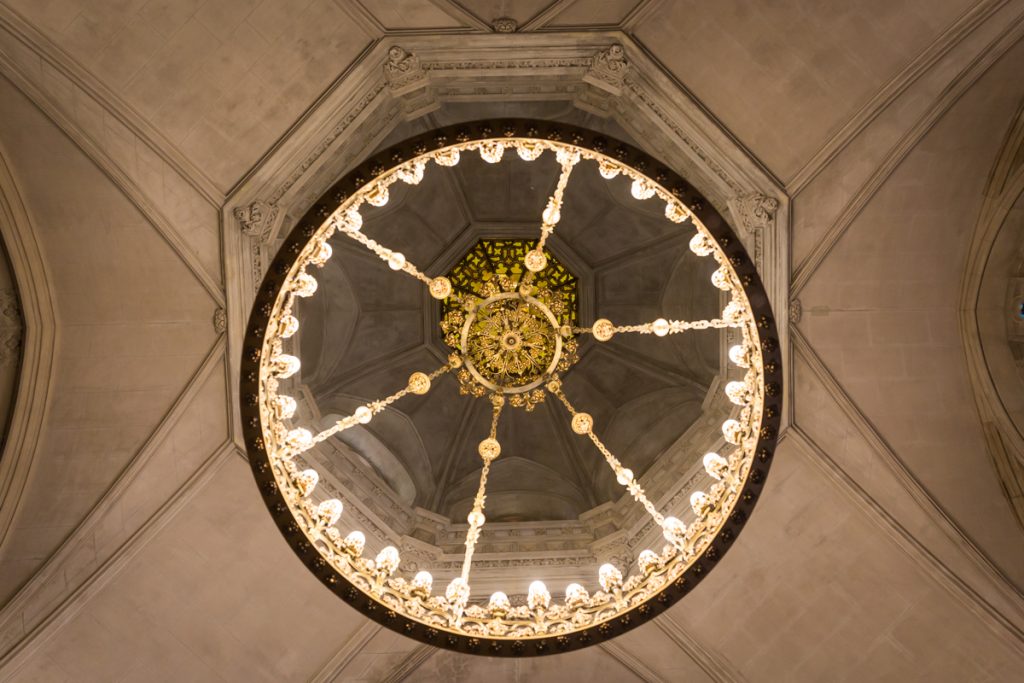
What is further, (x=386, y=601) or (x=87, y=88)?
(x=87, y=88)

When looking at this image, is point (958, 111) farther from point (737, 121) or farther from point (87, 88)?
point (87, 88)

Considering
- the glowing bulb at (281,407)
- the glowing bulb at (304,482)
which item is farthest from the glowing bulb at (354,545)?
the glowing bulb at (281,407)

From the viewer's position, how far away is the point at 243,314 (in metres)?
9.41

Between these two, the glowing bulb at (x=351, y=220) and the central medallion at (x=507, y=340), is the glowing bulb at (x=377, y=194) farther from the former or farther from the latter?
the central medallion at (x=507, y=340)

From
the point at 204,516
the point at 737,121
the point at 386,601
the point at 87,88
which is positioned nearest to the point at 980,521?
the point at 737,121

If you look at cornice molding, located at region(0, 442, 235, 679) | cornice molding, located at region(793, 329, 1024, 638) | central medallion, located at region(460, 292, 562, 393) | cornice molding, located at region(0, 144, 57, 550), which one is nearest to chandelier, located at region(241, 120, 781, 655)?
central medallion, located at region(460, 292, 562, 393)

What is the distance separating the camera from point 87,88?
8492 mm

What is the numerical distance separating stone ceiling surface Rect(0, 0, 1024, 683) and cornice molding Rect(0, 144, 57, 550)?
27mm

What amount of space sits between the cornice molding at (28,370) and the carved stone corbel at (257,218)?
2.10 meters

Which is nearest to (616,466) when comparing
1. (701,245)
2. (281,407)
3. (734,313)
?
(734,313)

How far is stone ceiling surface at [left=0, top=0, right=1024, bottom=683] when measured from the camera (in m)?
8.62

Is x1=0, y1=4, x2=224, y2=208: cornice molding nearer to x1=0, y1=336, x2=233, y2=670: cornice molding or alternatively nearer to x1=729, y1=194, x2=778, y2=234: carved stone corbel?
x1=0, y1=336, x2=233, y2=670: cornice molding

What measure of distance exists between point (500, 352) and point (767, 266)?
2960mm

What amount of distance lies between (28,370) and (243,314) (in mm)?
2261
